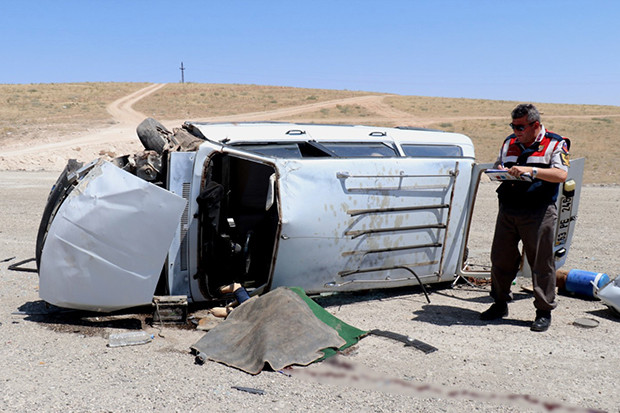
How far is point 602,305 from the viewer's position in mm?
6684

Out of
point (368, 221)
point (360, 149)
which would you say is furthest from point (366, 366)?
point (360, 149)

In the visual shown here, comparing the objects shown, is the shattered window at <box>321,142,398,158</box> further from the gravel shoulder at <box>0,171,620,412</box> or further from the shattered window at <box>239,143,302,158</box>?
the gravel shoulder at <box>0,171,620,412</box>

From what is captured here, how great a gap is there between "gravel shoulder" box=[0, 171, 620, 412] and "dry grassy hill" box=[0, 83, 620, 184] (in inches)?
712

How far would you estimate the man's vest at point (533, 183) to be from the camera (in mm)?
5566

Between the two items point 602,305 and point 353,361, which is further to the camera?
point 602,305

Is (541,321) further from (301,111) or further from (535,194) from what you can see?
(301,111)

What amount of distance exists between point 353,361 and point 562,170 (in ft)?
8.44

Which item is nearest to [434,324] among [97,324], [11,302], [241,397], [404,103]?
[241,397]

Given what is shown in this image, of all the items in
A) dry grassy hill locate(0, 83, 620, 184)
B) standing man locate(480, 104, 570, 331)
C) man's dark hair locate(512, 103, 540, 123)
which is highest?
man's dark hair locate(512, 103, 540, 123)

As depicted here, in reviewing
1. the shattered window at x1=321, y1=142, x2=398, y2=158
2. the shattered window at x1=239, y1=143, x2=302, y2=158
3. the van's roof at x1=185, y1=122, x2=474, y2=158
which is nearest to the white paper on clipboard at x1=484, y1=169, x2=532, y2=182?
A: the shattered window at x1=321, y1=142, x2=398, y2=158

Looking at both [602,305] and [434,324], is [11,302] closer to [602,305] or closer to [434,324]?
[434,324]

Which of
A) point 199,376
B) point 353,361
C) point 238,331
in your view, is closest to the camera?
point 199,376

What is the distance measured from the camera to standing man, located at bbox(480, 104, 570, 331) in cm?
554

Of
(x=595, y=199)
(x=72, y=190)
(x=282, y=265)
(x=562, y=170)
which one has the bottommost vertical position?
(x=595, y=199)
